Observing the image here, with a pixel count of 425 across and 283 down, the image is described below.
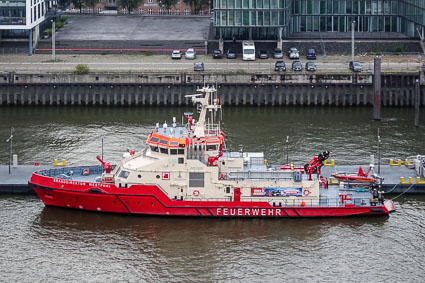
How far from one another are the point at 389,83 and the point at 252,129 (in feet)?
56.9

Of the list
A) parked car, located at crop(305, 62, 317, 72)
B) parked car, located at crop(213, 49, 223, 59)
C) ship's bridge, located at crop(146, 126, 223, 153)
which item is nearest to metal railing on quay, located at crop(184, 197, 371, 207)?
ship's bridge, located at crop(146, 126, 223, 153)

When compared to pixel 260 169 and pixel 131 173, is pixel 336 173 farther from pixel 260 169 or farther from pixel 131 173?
pixel 131 173

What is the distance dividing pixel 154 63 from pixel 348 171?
39.8m

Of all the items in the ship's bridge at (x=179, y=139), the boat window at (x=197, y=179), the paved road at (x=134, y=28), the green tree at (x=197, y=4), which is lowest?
the boat window at (x=197, y=179)

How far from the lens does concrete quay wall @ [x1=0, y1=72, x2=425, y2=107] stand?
96688 millimetres

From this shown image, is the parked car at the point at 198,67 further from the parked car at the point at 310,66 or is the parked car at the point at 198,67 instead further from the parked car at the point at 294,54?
the parked car at the point at 294,54

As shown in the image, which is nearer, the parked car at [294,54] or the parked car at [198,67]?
the parked car at [198,67]

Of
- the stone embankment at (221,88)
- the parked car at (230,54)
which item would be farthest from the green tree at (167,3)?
the stone embankment at (221,88)

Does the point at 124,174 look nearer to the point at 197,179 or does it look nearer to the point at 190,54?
the point at 197,179

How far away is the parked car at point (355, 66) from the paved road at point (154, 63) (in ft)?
2.17

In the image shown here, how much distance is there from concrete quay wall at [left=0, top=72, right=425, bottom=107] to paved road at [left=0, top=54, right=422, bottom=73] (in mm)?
2353

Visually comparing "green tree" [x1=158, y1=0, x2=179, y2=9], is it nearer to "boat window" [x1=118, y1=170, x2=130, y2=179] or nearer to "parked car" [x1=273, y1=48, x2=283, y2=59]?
"parked car" [x1=273, y1=48, x2=283, y2=59]

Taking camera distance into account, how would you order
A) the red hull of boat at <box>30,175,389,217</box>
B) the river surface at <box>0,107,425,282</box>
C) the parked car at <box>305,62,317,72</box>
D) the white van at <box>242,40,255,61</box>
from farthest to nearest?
the white van at <box>242,40,255,61</box>
the parked car at <box>305,62,317,72</box>
the red hull of boat at <box>30,175,389,217</box>
the river surface at <box>0,107,425,282</box>

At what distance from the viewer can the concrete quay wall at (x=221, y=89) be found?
96688 mm
